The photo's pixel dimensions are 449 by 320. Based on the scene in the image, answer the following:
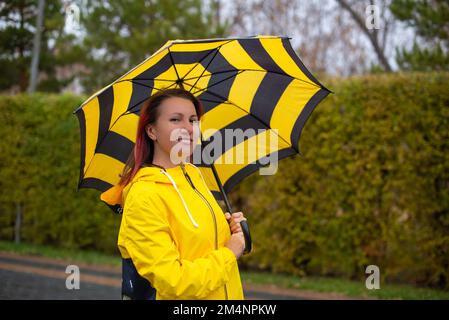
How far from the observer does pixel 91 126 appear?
3109 millimetres

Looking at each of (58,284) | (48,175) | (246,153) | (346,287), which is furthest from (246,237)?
(48,175)

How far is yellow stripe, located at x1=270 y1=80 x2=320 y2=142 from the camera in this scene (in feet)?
11.1

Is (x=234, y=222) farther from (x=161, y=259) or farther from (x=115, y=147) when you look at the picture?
(x=115, y=147)

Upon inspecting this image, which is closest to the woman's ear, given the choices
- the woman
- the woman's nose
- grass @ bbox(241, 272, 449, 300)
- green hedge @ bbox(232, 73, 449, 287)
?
the woman

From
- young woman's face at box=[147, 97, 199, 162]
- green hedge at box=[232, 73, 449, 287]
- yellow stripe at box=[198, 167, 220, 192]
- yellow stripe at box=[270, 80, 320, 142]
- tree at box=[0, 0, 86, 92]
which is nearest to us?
young woman's face at box=[147, 97, 199, 162]

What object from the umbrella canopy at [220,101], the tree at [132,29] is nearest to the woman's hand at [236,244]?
the umbrella canopy at [220,101]

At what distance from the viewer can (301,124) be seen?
11.3 feet

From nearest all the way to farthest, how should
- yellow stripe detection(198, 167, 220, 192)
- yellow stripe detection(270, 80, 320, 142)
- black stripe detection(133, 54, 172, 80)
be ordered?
black stripe detection(133, 54, 172, 80) → yellow stripe detection(198, 167, 220, 192) → yellow stripe detection(270, 80, 320, 142)

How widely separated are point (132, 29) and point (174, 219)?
17574mm

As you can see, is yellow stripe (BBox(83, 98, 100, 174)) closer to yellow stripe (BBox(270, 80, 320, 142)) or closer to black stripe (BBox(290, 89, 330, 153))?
yellow stripe (BBox(270, 80, 320, 142))

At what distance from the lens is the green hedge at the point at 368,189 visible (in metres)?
7.68

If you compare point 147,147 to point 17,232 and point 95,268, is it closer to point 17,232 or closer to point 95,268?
point 95,268

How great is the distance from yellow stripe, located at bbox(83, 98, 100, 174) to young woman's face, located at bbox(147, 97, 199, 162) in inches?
24.5

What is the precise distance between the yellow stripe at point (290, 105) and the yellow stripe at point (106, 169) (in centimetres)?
107
